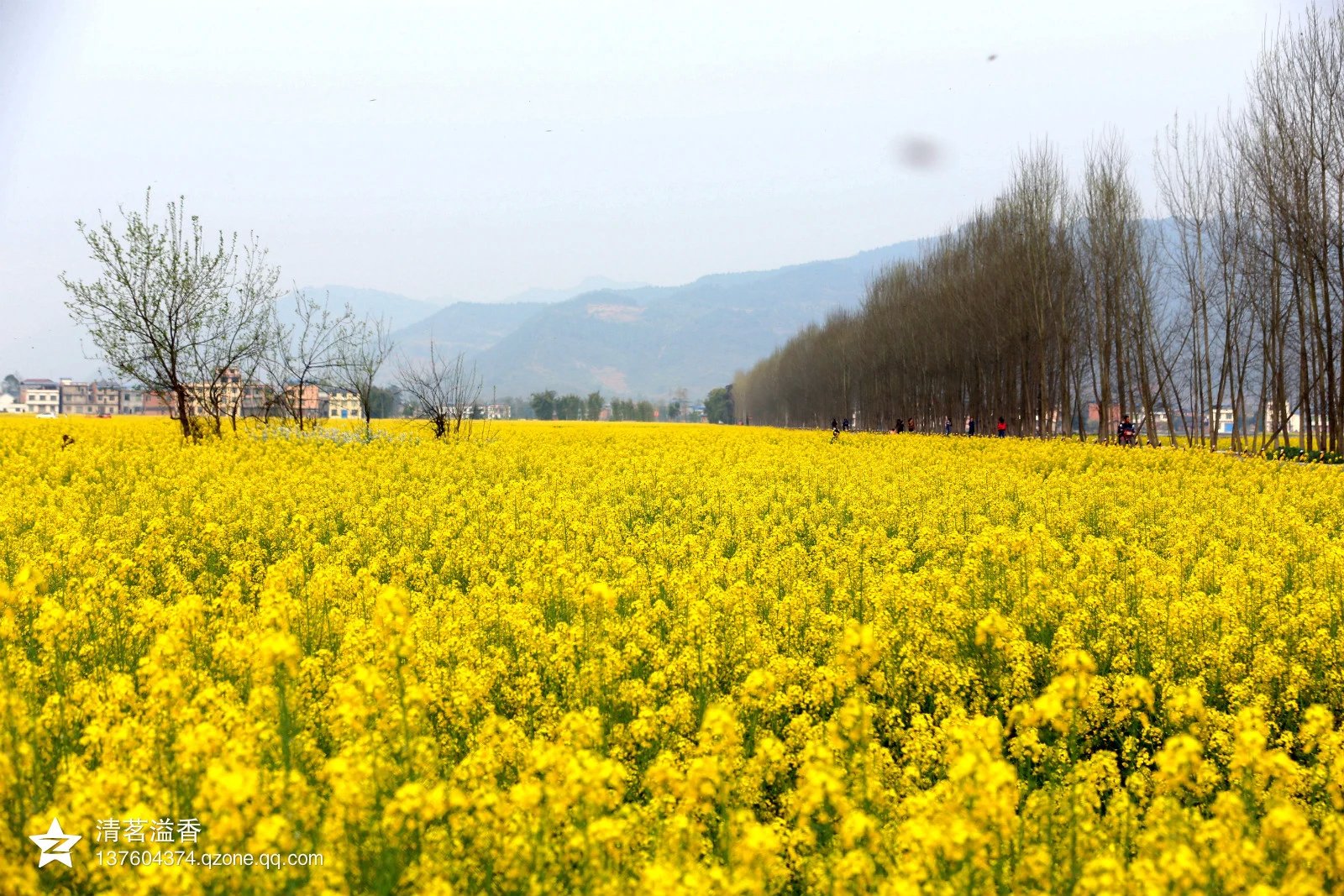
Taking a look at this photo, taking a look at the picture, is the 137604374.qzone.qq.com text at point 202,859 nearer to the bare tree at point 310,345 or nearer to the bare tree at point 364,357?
the bare tree at point 364,357

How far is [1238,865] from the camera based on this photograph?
10.2ft

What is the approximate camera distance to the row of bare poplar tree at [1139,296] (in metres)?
25.6

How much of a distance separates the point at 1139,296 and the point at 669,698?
4138 centimetres

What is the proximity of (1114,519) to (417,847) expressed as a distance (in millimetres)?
10639

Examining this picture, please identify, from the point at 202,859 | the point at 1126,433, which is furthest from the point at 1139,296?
the point at 202,859

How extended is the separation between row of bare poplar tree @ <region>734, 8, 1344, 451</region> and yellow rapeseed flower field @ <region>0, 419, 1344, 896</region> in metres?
19.0

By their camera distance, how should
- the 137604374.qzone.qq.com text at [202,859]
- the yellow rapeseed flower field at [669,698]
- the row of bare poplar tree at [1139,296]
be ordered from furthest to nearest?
the row of bare poplar tree at [1139,296] → the yellow rapeseed flower field at [669,698] → the 137604374.qzone.qq.com text at [202,859]

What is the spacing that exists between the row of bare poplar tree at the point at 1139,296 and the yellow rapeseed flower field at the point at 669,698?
19.0 metres

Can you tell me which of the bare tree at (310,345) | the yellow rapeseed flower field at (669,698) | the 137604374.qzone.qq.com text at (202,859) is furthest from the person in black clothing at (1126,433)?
the 137604374.qzone.qq.com text at (202,859)

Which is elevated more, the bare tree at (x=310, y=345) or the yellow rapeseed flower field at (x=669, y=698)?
the bare tree at (x=310, y=345)

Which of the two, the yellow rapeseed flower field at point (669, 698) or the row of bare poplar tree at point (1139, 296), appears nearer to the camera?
the yellow rapeseed flower field at point (669, 698)

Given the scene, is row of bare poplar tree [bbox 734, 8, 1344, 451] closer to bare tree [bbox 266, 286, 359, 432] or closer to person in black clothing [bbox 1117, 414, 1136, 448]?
person in black clothing [bbox 1117, 414, 1136, 448]

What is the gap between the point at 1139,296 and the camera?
3953 centimetres

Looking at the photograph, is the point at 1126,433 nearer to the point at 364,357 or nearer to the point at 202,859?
the point at 364,357
